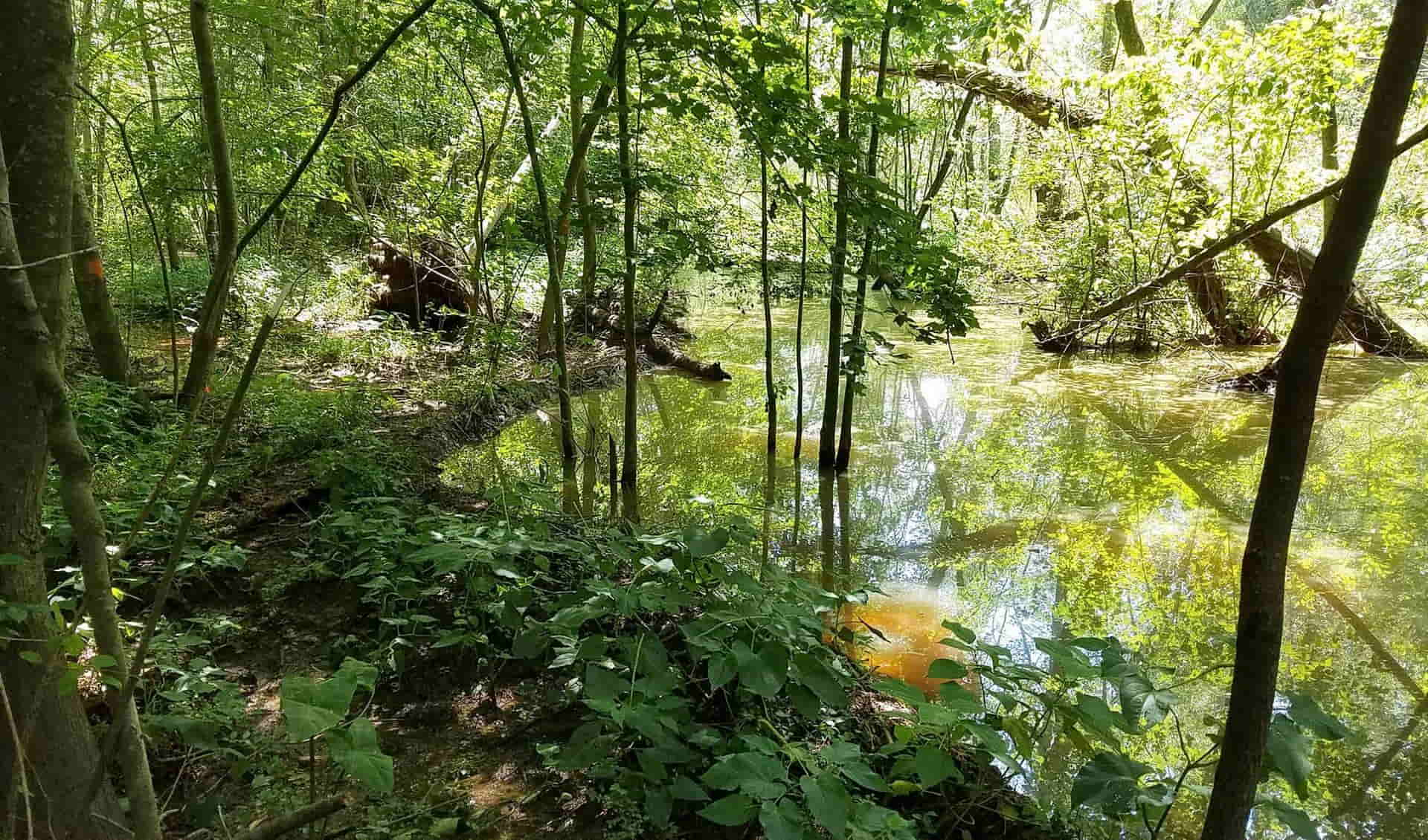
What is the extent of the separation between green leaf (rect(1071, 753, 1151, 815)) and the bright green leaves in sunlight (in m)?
1.54

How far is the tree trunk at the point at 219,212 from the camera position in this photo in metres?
1.52

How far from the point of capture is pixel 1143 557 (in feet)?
17.6

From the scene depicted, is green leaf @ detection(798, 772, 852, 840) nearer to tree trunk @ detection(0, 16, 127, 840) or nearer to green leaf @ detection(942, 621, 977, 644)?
green leaf @ detection(942, 621, 977, 644)

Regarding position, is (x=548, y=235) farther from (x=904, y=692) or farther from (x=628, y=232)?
(x=904, y=692)

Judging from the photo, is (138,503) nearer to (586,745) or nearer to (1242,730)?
(586,745)

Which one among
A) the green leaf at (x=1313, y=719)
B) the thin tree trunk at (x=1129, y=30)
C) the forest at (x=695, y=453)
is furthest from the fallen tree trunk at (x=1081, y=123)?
the green leaf at (x=1313, y=719)

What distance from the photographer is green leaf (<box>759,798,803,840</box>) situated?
5.02ft

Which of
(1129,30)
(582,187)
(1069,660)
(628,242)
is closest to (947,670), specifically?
(1069,660)

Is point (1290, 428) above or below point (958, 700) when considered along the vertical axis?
above

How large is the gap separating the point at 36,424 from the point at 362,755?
0.89m

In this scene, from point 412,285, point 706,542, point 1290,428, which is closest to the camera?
point 1290,428

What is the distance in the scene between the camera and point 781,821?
1565 mm

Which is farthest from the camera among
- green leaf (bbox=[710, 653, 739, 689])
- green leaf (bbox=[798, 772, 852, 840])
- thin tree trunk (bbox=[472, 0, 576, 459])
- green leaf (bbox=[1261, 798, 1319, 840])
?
thin tree trunk (bbox=[472, 0, 576, 459])

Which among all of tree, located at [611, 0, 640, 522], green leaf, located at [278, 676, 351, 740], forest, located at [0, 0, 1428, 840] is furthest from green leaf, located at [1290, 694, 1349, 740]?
tree, located at [611, 0, 640, 522]
